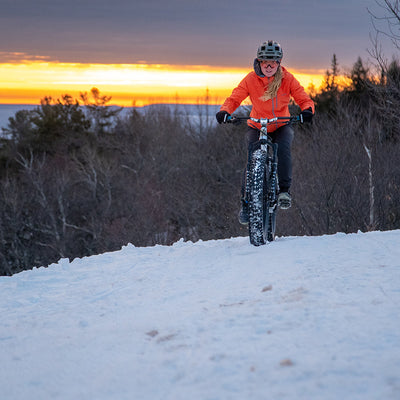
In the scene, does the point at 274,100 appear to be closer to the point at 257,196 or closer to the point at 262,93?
the point at 262,93

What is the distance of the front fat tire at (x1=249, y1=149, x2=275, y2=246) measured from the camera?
227 inches

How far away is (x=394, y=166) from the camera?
2338cm

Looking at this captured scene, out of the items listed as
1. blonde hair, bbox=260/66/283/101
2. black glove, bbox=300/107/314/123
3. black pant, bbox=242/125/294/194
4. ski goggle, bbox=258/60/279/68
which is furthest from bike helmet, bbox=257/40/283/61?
black pant, bbox=242/125/294/194

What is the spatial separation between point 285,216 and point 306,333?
23.7 metres

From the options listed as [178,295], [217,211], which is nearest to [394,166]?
[217,211]

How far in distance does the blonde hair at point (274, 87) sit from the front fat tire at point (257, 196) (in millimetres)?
654

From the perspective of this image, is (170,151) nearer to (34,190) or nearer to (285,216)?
(34,190)

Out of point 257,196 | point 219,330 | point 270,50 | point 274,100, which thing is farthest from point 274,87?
point 219,330

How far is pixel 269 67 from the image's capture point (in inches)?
228

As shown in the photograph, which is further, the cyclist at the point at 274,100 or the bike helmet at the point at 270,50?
the cyclist at the point at 274,100

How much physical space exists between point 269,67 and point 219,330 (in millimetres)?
3574

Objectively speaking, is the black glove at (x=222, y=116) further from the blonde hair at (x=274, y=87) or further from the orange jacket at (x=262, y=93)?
the blonde hair at (x=274, y=87)

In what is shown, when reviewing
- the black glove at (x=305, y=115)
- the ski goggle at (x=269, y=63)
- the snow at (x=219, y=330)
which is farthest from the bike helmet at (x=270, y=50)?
the snow at (x=219, y=330)

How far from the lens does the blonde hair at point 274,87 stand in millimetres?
5836
